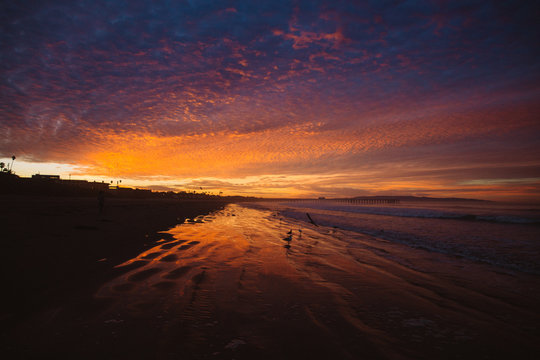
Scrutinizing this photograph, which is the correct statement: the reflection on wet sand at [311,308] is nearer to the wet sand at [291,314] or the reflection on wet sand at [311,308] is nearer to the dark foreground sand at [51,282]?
the wet sand at [291,314]

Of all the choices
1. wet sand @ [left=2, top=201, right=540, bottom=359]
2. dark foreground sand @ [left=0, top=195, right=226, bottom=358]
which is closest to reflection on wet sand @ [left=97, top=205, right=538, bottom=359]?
wet sand @ [left=2, top=201, right=540, bottom=359]

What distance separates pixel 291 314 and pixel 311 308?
523 mm

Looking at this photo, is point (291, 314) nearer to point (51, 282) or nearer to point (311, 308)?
point (311, 308)

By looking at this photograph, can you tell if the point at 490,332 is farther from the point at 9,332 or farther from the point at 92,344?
the point at 9,332

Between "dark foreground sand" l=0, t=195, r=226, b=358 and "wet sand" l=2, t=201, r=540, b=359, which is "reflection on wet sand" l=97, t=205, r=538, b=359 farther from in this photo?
"dark foreground sand" l=0, t=195, r=226, b=358

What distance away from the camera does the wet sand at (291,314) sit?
10.7 feet

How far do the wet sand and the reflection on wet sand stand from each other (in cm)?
2

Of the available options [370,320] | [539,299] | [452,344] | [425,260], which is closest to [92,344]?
[370,320]

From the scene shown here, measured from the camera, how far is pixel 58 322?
364 cm

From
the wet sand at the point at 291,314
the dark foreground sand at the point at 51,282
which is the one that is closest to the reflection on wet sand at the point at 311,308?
the wet sand at the point at 291,314

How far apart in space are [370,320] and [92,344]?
4.39 meters

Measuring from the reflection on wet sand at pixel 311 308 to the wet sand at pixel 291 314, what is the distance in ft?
0.07

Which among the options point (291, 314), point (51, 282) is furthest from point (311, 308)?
point (51, 282)

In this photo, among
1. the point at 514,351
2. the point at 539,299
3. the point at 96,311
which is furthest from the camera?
the point at 539,299
